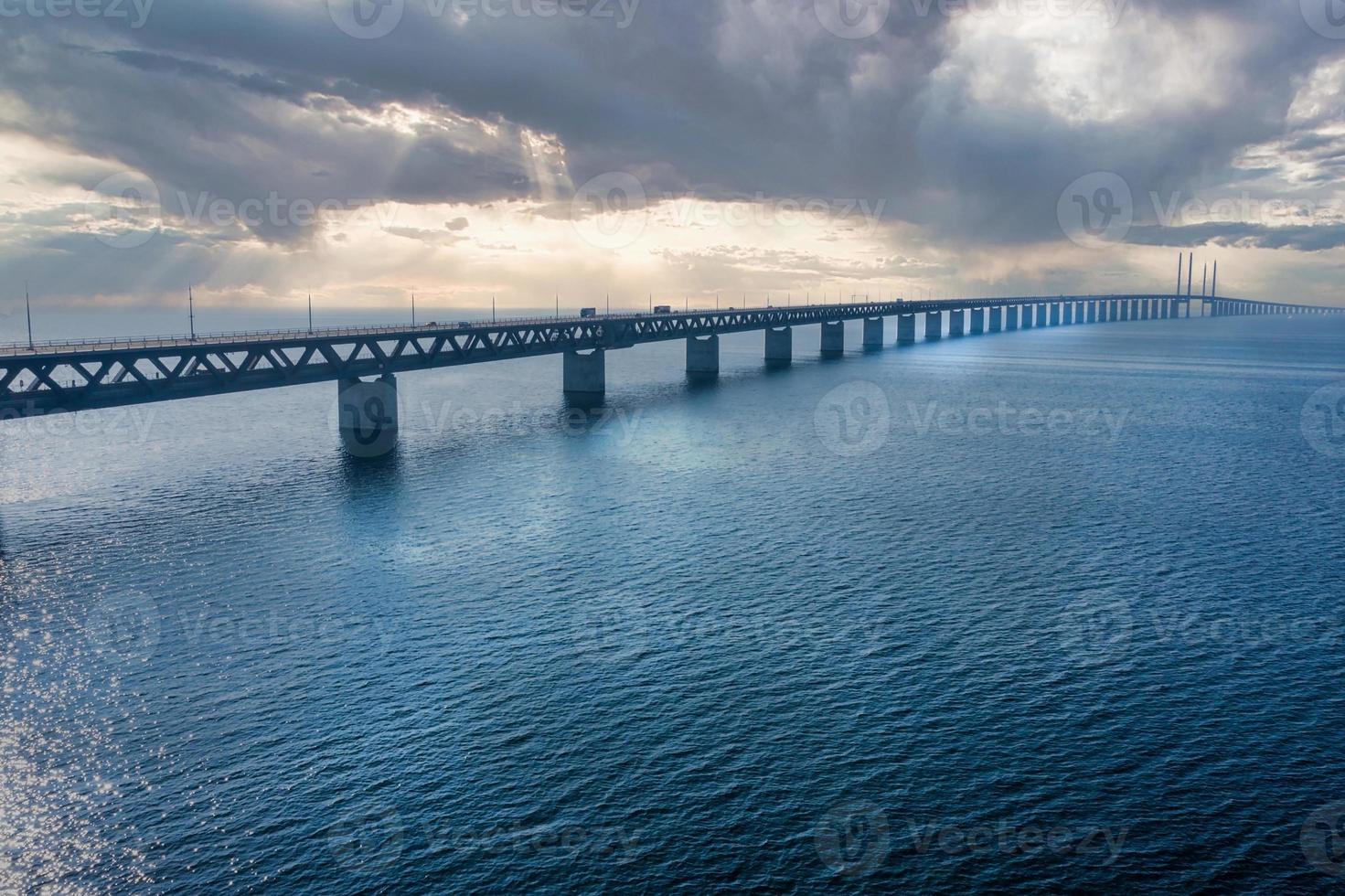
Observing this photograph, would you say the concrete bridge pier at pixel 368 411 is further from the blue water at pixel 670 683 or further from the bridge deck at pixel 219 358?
the blue water at pixel 670 683

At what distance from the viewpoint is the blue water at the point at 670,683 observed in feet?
100

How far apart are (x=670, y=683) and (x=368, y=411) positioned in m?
85.0

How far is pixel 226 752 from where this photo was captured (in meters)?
36.2

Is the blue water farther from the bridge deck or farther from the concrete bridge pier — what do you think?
the concrete bridge pier

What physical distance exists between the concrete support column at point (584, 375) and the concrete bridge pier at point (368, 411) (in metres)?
50.2

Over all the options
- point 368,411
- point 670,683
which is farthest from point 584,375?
point 670,683

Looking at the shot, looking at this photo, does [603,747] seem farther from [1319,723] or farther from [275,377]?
[275,377]

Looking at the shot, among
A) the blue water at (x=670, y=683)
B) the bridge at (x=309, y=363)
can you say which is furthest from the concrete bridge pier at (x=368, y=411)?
the blue water at (x=670, y=683)

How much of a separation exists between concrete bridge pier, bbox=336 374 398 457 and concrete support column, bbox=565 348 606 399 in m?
50.2

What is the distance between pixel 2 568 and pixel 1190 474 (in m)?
107

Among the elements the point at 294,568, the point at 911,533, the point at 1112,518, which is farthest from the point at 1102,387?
the point at 294,568

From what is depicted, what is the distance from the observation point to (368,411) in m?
116

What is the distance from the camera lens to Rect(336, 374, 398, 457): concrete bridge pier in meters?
114

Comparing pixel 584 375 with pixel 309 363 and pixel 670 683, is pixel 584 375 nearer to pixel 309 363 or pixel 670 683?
pixel 309 363
